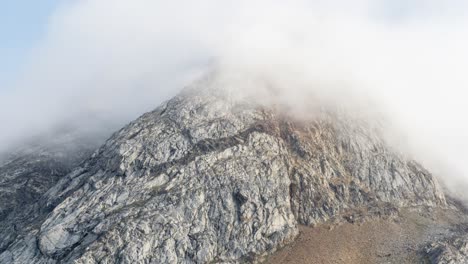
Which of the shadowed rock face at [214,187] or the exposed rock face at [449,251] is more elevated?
the shadowed rock face at [214,187]

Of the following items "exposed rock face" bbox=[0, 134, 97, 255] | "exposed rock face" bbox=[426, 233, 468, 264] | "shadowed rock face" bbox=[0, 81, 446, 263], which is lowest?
"exposed rock face" bbox=[426, 233, 468, 264]

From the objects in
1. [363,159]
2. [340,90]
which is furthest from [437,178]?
[340,90]

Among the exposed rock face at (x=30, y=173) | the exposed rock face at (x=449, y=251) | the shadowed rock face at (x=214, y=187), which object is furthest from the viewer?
the exposed rock face at (x=30, y=173)

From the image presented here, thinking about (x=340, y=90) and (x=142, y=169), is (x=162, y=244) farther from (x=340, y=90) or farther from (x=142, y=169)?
(x=340, y=90)

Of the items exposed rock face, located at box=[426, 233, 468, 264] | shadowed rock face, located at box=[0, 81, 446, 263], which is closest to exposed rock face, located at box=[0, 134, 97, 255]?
shadowed rock face, located at box=[0, 81, 446, 263]

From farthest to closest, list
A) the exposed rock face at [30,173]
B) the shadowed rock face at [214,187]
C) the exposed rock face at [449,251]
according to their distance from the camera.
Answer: the exposed rock face at [30,173], the shadowed rock face at [214,187], the exposed rock face at [449,251]

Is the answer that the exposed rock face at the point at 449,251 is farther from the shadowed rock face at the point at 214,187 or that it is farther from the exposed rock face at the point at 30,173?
the exposed rock face at the point at 30,173

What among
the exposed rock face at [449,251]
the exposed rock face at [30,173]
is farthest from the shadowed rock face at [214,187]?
the exposed rock face at [449,251]

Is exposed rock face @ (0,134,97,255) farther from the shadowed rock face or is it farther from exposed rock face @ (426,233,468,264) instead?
exposed rock face @ (426,233,468,264)

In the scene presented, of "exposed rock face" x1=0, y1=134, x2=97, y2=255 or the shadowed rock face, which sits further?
"exposed rock face" x1=0, y1=134, x2=97, y2=255
